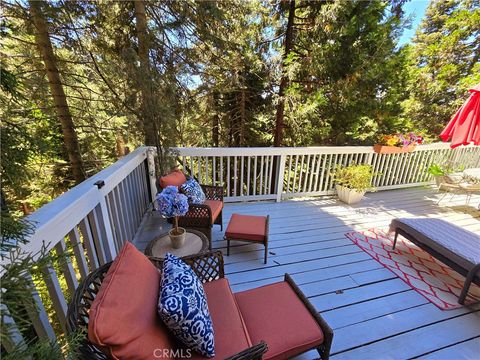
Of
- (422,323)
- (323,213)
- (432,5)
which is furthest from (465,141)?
(432,5)

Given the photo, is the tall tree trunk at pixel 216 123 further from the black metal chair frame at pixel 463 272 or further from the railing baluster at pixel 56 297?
the railing baluster at pixel 56 297

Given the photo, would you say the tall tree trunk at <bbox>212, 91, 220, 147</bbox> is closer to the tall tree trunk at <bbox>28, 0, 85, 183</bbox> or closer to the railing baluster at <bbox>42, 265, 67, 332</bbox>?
the tall tree trunk at <bbox>28, 0, 85, 183</bbox>

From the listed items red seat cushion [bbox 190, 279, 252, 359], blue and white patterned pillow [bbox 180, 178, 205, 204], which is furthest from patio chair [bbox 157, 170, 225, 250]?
red seat cushion [bbox 190, 279, 252, 359]

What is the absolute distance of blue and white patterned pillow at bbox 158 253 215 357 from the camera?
3.25 feet

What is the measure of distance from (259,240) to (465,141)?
10.5ft

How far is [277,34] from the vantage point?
17.3ft

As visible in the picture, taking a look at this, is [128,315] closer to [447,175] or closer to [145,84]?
[145,84]

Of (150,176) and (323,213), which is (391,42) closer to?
(323,213)

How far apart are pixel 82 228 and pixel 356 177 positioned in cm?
394

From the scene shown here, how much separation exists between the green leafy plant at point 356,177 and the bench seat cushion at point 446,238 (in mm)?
1332

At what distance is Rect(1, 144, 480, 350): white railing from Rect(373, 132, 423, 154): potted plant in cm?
18

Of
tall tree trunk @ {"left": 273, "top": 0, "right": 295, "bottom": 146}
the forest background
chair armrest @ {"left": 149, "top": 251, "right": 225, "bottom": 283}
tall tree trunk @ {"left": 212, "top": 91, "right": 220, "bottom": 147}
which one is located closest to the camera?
chair armrest @ {"left": 149, "top": 251, "right": 225, "bottom": 283}

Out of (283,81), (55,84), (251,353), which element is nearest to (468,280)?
(251,353)

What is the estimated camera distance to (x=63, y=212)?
1231 mm
